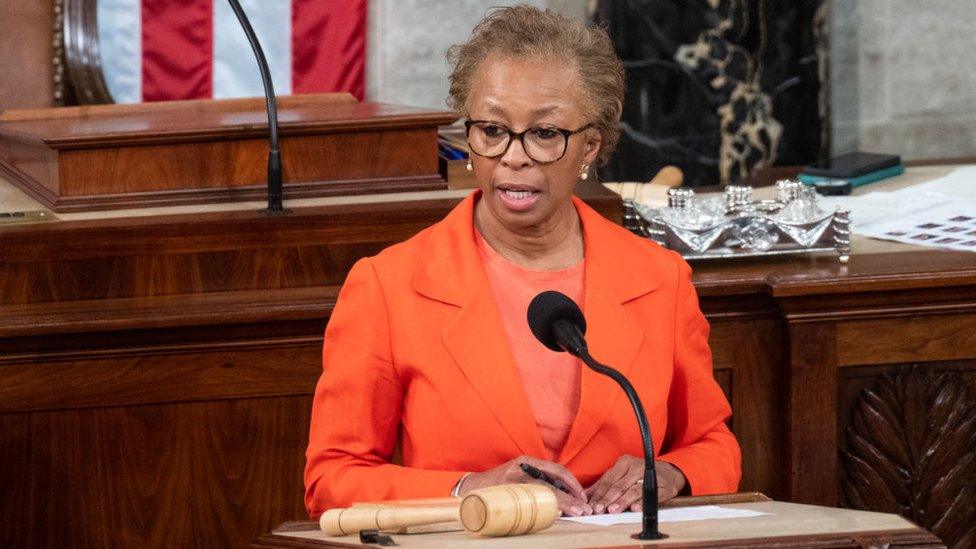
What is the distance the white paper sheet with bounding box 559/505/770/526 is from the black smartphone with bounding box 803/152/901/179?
259cm

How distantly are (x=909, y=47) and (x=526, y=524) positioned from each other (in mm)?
4414

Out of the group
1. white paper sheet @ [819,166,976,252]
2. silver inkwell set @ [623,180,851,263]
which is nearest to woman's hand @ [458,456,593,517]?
silver inkwell set @ [623,180,851,263]

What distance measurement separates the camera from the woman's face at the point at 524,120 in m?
2.34

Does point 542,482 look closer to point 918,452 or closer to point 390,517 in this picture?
point 390,517

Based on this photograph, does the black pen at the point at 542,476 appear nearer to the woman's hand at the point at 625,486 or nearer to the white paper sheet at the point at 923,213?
the woman's hand at the point at 625,486

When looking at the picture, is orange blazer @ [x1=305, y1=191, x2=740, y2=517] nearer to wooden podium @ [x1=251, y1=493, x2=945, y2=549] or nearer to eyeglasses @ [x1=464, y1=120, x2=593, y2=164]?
eyeglasses @ [x1=464, y1=120, x2=593, y2=164]

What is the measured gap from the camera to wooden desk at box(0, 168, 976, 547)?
2.99 metres

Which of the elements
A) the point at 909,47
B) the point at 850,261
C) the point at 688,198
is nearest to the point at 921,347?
the point at 850,261

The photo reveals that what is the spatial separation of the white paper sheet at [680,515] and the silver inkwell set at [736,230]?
1.35 meters

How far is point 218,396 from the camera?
9.98ft

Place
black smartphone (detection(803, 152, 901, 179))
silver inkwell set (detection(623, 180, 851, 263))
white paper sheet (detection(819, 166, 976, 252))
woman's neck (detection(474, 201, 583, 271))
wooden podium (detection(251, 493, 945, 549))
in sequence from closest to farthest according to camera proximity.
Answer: wooden podium (detection(251, 493, 945, 549)) → woman's neck (detection(474, 201, 583, 271)) → silver inkwell set (detection(623, 180, 851, 263)) → white paper sheet (detection(819, 166, 976, 252)) → black smartphone (detection(803, 152, 901, 179))

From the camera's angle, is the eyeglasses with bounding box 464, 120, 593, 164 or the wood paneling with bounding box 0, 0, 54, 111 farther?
the wood paneling with bounding box 0, 0, 54, 111

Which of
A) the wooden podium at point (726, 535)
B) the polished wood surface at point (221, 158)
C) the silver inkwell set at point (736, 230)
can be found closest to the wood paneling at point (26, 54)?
the polished wood surface at point (221, 158)

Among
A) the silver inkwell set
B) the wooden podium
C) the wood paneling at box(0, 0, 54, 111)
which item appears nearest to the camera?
the wooden podium
